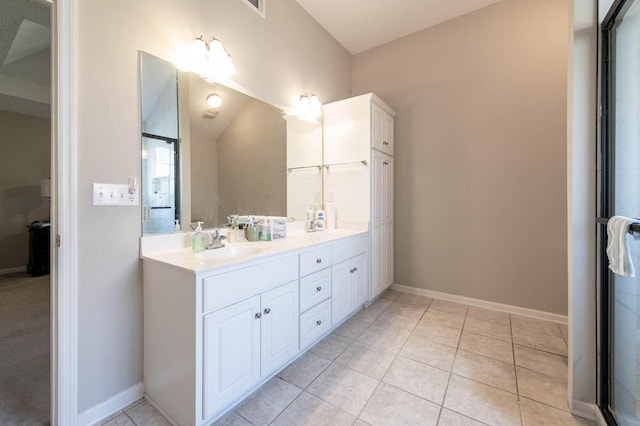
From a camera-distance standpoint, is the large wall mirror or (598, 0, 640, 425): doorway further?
the large wall mirror

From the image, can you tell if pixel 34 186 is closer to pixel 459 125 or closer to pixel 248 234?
pixel 248 234

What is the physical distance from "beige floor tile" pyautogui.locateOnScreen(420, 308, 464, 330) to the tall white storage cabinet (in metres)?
0.54

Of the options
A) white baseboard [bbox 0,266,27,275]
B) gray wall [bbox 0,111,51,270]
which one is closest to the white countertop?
gray wall [bbox 0,111,51,270]

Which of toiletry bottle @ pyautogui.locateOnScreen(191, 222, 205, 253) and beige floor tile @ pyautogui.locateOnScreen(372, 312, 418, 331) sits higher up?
toiletry bottle @ pyautogui.locateOnScreen(191, 222, 205, 253)

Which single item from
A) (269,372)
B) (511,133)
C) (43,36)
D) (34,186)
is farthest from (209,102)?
(34,186)

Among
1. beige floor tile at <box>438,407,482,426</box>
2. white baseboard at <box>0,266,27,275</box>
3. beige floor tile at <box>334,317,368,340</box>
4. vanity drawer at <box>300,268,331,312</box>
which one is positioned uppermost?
vanity drawer at <box>300,268,331,312</box>

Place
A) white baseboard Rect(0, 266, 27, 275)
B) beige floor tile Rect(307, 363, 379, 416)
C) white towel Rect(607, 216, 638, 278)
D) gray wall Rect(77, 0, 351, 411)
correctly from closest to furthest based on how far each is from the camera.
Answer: white towel Rect(607, 216, 638, 278) < gray wall Rect(77, 0, 351, 411) < beige floor tile Rect(307, 363, 379, 416) < white baseboard Rect(0, 266, 27, 275)

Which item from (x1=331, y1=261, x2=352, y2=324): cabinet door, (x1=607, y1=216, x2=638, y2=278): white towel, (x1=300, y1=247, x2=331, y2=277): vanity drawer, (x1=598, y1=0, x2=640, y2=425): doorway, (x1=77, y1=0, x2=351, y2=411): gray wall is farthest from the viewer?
(x1=331, y1=261, x2=352, y2=324): cabinet door

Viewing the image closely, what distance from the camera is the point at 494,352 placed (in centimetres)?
196

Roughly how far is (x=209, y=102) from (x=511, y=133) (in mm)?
2767

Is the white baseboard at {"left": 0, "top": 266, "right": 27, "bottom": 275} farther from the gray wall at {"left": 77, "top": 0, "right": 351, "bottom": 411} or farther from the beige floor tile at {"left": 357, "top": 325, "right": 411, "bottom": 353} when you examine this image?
the beige floor tile at {"left": 357, "top": 325, "right": 411, "bottom": 353}

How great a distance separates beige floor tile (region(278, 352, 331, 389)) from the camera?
1630 millimetres

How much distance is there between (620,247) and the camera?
105 centimetres

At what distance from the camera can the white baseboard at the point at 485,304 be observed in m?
2.46
